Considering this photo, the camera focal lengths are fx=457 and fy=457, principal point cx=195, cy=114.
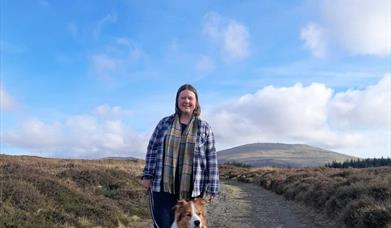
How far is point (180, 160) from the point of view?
5.62 metres

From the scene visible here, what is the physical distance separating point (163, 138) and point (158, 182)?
54 cm

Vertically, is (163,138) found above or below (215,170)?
above

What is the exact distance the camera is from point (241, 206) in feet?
65.6

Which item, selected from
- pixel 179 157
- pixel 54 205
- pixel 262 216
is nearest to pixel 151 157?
pixel 179 157

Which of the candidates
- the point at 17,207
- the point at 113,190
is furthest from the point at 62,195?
the point at 113,190

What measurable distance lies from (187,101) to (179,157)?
2.29ft

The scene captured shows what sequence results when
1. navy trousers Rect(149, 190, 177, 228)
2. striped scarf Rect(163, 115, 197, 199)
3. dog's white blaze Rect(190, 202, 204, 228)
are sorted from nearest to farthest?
dog's white blaze Rect(190, 202, 204, 228), striped scarf Rect(163, 115, 197, 199), navy trousers Rect(149, 190, 177, 228)

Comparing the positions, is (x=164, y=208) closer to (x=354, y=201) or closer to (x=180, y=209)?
(x=180, y=209)

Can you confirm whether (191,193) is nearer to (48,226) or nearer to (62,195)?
(48,226)

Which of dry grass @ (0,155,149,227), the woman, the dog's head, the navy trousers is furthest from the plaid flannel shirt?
dry grass @ (0,155,149,227)

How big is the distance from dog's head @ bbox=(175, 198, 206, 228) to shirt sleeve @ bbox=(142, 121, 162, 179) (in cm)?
60

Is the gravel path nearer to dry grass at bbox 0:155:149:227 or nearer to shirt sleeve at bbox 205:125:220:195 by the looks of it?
dry grass at bbox 0:155:149:227

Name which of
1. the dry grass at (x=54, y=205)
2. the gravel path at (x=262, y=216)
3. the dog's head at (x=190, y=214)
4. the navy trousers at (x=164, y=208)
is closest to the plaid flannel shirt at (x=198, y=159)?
the navy trousers at (x=164, y=208)

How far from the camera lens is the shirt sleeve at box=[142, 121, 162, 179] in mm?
5742
